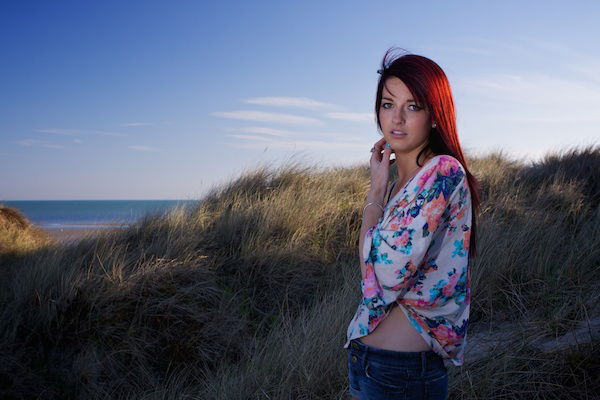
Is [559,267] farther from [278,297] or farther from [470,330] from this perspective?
[278,297]

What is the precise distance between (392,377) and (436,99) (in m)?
0.95

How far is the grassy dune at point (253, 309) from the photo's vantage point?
133 inches

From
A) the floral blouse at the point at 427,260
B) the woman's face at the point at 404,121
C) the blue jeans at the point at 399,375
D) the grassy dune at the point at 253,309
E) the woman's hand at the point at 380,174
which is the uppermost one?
the woman's face at the point at 404,121

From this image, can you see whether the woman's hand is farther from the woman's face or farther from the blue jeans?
the blue jeans

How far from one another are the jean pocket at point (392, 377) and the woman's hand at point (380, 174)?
0.60 meters

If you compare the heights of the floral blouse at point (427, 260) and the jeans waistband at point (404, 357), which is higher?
the floral blouse at point (427, 260)

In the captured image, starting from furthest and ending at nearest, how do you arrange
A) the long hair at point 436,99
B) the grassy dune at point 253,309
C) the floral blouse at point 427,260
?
the grassy dune at point 253,309 → the long hair at point 436,99 → the floral blouse at point 427,260

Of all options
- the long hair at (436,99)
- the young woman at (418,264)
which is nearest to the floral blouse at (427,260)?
the young woman at (418,264)

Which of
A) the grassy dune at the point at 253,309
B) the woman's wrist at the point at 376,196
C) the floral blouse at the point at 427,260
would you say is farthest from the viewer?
the grassy dune at the point at 253,309

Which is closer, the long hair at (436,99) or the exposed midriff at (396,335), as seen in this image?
the exposed midriff at (396,335)

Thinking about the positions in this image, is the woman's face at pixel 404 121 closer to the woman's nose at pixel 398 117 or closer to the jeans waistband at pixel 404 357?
the woman's nose at pixel 398 117

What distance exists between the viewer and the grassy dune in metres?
3.38

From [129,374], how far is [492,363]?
293 cm

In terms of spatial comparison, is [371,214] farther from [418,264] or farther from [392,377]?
[392,377]
